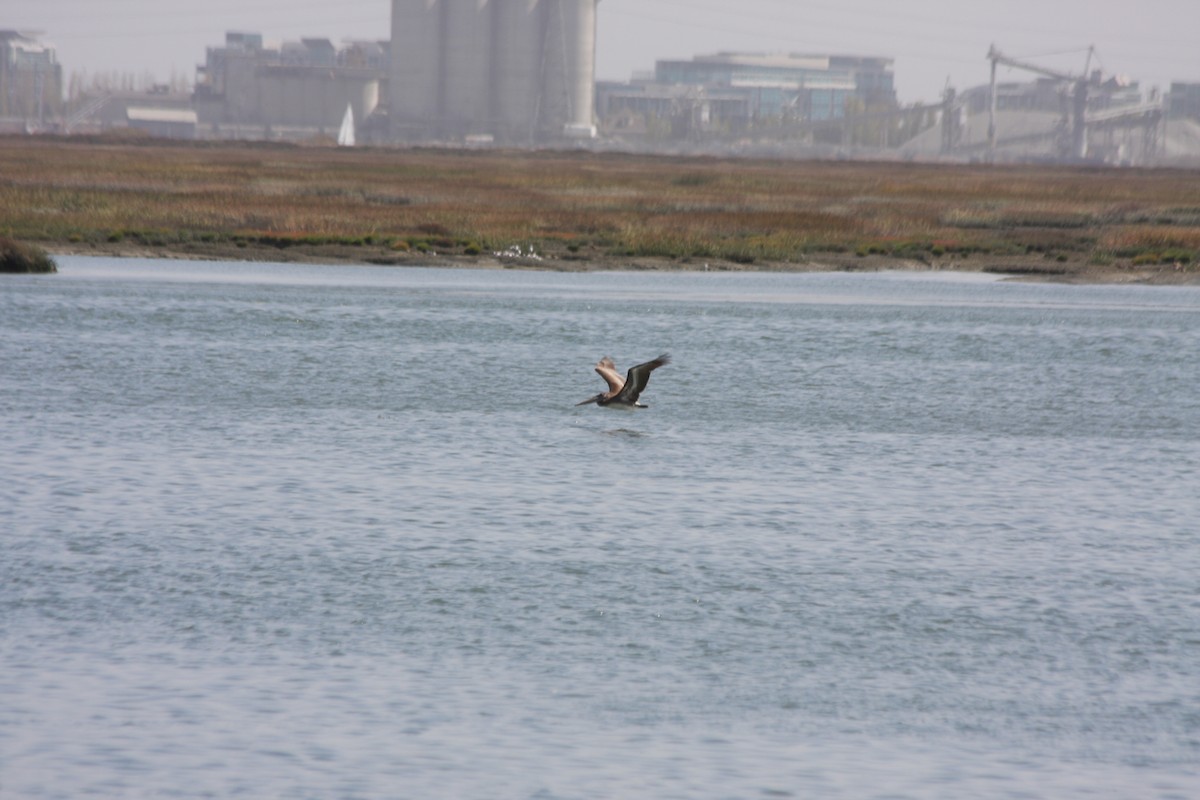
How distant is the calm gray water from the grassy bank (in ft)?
72.7

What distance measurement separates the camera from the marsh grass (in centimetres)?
5216

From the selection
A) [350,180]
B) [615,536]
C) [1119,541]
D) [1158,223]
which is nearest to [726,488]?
[615,536]

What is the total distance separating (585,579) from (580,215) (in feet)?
158

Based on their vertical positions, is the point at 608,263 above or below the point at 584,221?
below

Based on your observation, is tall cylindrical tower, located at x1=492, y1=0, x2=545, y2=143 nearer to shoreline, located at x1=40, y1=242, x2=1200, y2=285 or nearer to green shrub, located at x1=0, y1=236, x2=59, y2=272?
shoreline, located at x1=40, y1=242, x2=1200, y2=285

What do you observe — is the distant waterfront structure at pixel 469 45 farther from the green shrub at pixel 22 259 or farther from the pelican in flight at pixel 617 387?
the pelican in flight at pixel 617 387

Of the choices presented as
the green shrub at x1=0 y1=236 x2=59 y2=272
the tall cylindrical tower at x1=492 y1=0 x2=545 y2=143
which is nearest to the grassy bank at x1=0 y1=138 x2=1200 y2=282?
the green shrub at x1=0 y1=236 x2=59 y2=272

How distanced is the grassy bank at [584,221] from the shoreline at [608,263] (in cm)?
10

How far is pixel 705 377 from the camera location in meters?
27.5

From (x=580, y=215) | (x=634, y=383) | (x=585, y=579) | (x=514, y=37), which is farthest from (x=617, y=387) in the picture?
(x=514, y=37)

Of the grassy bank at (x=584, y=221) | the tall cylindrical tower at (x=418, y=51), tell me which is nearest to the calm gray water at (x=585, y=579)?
the grassy bank at (x=584, y=221)

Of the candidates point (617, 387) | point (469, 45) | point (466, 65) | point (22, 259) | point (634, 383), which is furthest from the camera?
point (466, 65)

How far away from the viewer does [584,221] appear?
58.3 meters

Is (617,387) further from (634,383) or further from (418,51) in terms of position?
(418,51)
